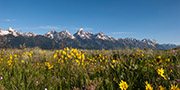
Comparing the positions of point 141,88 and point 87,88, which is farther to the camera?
point 141,88

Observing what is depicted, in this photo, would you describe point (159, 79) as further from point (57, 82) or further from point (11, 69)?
point (11, 69)

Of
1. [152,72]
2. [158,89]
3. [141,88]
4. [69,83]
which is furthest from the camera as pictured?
[69,83]

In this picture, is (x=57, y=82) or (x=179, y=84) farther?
(x=57, y=82)

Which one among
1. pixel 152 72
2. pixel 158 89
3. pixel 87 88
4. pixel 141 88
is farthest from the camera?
pixel 152 72

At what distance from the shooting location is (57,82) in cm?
290

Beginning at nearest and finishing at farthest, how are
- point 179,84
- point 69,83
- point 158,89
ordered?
1. point 158,89
2. point 179,84
3. point 69,83

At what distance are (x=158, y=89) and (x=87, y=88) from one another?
3.75 feet

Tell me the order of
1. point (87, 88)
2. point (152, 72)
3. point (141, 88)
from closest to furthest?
point (87, 88) → point (141, 88) → point (152, 72)

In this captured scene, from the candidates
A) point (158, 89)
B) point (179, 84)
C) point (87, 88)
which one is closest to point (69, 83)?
point (87, 88)

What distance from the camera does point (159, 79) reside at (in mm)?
2219

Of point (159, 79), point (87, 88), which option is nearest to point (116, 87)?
point (87, 88)

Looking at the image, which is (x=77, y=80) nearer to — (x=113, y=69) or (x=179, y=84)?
(x=113, y=69)

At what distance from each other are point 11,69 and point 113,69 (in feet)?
11.1

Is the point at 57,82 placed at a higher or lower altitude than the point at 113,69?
lower
